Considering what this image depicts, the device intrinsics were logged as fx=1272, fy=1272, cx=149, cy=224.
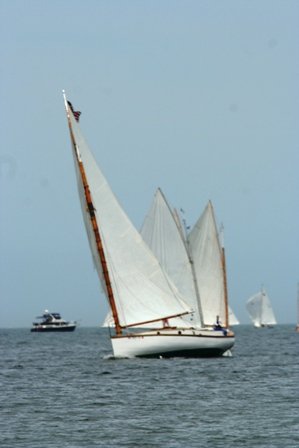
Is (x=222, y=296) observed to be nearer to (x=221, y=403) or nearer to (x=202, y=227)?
(x=202, y=227)

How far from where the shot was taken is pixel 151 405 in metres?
Result: 46.2

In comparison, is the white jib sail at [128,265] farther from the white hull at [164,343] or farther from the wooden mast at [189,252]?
the wooden mast at [189,252]

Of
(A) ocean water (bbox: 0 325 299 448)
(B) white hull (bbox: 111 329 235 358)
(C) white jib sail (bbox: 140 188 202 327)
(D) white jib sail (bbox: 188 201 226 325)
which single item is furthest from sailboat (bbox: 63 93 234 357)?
(D) white jib sail (bbox: 188 201 226 325)

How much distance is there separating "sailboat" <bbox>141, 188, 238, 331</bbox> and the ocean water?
1342cm

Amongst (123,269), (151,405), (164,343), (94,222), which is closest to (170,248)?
(123,269)

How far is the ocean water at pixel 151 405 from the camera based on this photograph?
3716 cm

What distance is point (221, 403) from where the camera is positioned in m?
46.6

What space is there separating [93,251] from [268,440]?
3540 centimetres

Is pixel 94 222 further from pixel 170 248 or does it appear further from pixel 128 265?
pixel 170 248

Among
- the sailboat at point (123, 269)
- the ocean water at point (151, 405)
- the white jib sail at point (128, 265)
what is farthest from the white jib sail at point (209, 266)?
the ocean water at point (151, 405)

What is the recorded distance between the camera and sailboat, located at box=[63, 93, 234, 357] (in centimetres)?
→ 7000

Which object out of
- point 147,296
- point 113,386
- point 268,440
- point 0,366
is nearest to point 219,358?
point 147,296

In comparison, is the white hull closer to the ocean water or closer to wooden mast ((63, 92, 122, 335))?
the ocean water

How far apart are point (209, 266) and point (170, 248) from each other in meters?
3.92
